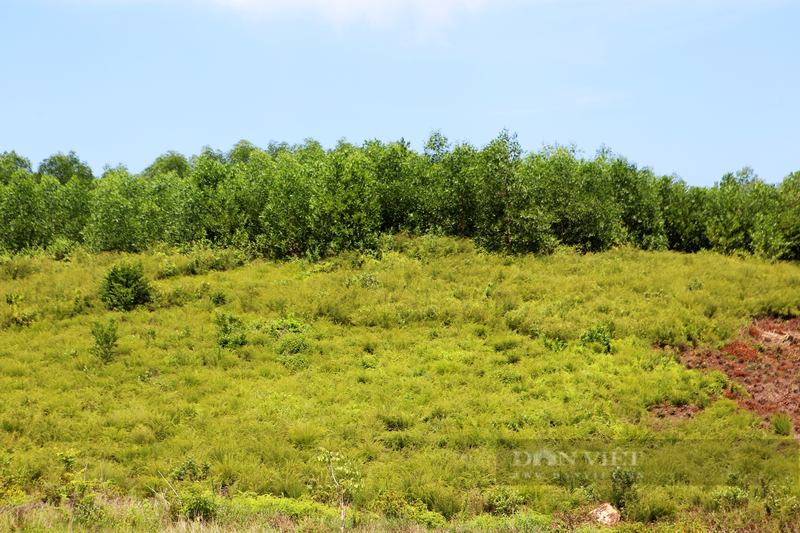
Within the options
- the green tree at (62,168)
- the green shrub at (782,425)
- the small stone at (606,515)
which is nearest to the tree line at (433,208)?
the green shrub at (782,425)

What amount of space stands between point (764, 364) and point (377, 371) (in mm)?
11624

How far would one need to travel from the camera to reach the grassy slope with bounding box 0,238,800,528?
10.4 m

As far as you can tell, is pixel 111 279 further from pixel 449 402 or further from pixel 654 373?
pixel 654 373

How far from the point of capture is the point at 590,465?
32.2 feet

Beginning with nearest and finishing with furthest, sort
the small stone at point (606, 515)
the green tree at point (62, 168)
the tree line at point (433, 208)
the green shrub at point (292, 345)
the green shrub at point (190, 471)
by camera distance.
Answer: the small stone at point (606, 515)
the green shrub at point (190, 471)
the green shrub at point (292, 345)
the tree line at point (433, 208)
the green tree at point (62, 168)

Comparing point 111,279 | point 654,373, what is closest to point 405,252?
point 111,279

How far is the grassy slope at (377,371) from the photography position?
10406 millimetres

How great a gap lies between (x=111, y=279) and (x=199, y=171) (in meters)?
18.7

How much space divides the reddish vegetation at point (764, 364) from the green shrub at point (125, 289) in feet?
68.0

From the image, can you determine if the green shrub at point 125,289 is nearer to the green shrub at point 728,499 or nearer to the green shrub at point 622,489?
the green shrub at point 622,489

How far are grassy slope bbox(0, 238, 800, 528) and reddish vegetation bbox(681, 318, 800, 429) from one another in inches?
29.6

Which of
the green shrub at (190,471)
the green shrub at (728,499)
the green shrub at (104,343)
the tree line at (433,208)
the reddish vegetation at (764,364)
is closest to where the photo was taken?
the green shrub at (728,499)

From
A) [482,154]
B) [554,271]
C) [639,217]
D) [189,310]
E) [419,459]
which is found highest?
[482,154]

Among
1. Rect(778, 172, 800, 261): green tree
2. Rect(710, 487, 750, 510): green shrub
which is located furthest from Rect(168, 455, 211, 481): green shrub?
Rect(778, 172, 800, 261): green tree
